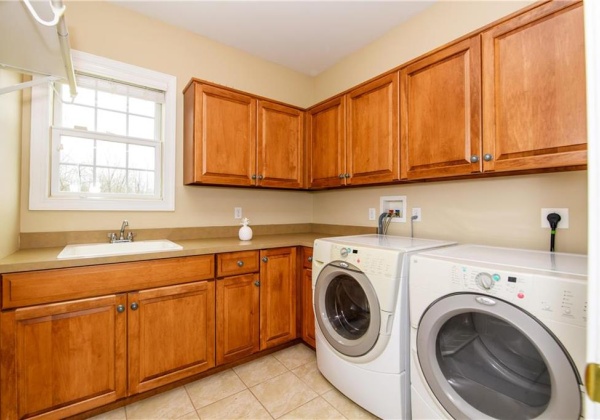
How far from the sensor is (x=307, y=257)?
2.20 meters

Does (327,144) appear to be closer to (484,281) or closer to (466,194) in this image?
(466,194)

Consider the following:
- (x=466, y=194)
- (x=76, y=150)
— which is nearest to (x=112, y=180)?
(x=76, y=150)

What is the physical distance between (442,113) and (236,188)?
1.79 m

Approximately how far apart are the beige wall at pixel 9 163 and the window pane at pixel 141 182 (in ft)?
2.09

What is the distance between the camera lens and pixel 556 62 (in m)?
1.26

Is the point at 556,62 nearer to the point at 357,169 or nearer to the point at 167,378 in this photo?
the point at 357,169

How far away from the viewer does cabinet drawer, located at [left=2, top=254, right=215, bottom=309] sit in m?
1.33

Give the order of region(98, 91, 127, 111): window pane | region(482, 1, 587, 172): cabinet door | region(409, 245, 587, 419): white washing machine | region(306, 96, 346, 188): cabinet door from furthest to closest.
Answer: region(306, 96, 346, 188): cabinet door < region(98, 91, 127, 111): window pane < region(482, 1, 587, 172): cabinet door < region(409, 245, 587, 419): white washing machine

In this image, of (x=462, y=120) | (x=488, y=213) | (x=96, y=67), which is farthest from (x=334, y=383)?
(x=96, y=67)

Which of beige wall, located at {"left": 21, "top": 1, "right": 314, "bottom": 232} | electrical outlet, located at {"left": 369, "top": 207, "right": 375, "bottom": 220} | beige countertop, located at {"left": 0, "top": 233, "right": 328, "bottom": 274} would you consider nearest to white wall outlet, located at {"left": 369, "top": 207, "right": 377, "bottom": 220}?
electrical outlet, located at {"left": 369, "top": 207, "right": 375, "bottom": 220}

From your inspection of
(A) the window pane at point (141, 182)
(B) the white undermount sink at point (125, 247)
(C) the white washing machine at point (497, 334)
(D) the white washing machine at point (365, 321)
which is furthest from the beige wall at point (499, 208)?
(A) the window pane at point (141, 182)

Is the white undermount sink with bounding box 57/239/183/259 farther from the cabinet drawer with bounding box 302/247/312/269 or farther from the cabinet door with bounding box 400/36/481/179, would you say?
the cabinet door with bounding box 400/36/481/179

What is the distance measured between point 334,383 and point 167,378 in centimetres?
105

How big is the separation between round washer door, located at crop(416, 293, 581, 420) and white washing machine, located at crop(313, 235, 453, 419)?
0.17 meters
